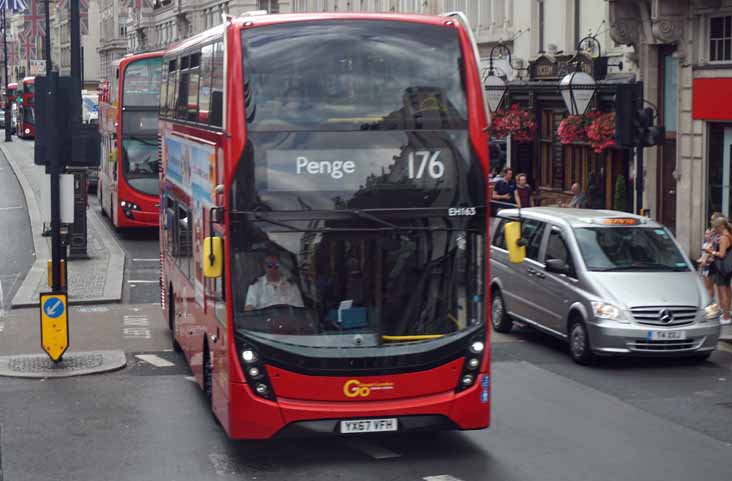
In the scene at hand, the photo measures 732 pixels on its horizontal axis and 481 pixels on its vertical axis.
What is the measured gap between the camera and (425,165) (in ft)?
36.9

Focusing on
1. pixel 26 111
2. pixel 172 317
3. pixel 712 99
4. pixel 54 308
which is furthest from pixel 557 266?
pixel 26 111

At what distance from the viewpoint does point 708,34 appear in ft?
86.4

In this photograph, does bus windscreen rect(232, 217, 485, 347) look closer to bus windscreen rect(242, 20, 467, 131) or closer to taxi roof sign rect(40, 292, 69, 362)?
bus windscreen rect(242, 20, 467, 131)

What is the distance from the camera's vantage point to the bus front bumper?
11109mm

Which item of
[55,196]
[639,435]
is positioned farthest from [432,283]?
[55,196]

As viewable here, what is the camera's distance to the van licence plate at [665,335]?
16250 millimetres

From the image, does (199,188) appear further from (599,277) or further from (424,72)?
(599,277)

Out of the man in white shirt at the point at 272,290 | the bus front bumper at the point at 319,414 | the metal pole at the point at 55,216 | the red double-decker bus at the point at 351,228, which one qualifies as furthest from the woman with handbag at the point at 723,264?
the man in white shirt at the point at 272,290

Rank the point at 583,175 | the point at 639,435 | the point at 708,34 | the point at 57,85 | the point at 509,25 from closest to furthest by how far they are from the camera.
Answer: the point at 639,435
the point at 57,85
the point at 708,34
the point at 583,175
the point at 509,25

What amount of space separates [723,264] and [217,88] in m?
10.0

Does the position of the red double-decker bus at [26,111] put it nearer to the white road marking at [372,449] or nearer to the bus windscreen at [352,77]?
the white road marking at [372,449]

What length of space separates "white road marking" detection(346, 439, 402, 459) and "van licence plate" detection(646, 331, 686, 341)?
203 inches

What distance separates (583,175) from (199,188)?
20.7 metres

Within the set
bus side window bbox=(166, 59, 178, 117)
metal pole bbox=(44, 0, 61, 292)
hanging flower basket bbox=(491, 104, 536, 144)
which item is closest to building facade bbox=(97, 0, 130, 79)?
hanging flower basket bbox=(491, 104, 536, 144)
